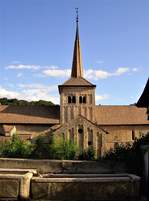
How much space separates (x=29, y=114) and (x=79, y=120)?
9556mm

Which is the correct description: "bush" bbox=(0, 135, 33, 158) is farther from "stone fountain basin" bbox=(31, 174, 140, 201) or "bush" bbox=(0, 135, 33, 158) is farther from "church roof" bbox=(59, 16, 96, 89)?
"stone fountain basin" bbox=(31, 174, 140, 201)

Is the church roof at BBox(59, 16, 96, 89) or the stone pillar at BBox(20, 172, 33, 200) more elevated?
the church roof at BBox(59, 16, 96, 89)

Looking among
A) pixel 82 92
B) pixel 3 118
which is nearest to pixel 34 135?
pixel 3 118

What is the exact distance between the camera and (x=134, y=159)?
1445 centimetres

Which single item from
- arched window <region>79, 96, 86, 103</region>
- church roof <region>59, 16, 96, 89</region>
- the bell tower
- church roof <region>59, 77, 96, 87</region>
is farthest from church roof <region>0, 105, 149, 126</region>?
church roof <region>59, 16, 96, 89</region>

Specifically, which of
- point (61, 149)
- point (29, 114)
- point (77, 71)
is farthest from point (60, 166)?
point (77, 71)

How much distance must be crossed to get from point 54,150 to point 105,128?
58.2 feet

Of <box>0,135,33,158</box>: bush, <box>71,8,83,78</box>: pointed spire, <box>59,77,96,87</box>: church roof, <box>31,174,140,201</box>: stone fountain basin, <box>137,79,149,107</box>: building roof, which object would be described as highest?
<box>71,8,83,78</box>: pointed spire

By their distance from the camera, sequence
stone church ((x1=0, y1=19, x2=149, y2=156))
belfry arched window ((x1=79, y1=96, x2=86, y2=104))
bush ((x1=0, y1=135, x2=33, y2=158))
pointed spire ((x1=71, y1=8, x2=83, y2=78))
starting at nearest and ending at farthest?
bush ((x1=0, y1=135, x2=33, y2=158)) → stone church ((x1=0, y1=19, x2=149, y2=156)) → belfry arched window ((x1=79, y1=96, x2=86, y2=104)) → pointed spire ((x1=71, y1=8, x2=83, y2=78))

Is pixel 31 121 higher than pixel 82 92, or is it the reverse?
pixel 82 92

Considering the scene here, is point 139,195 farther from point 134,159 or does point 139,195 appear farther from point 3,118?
point 3,118

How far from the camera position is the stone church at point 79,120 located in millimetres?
54219

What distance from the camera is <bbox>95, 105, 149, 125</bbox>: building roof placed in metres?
59.5

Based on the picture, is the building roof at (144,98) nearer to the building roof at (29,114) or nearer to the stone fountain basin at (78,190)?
the stone fountain basin at (78,190)
